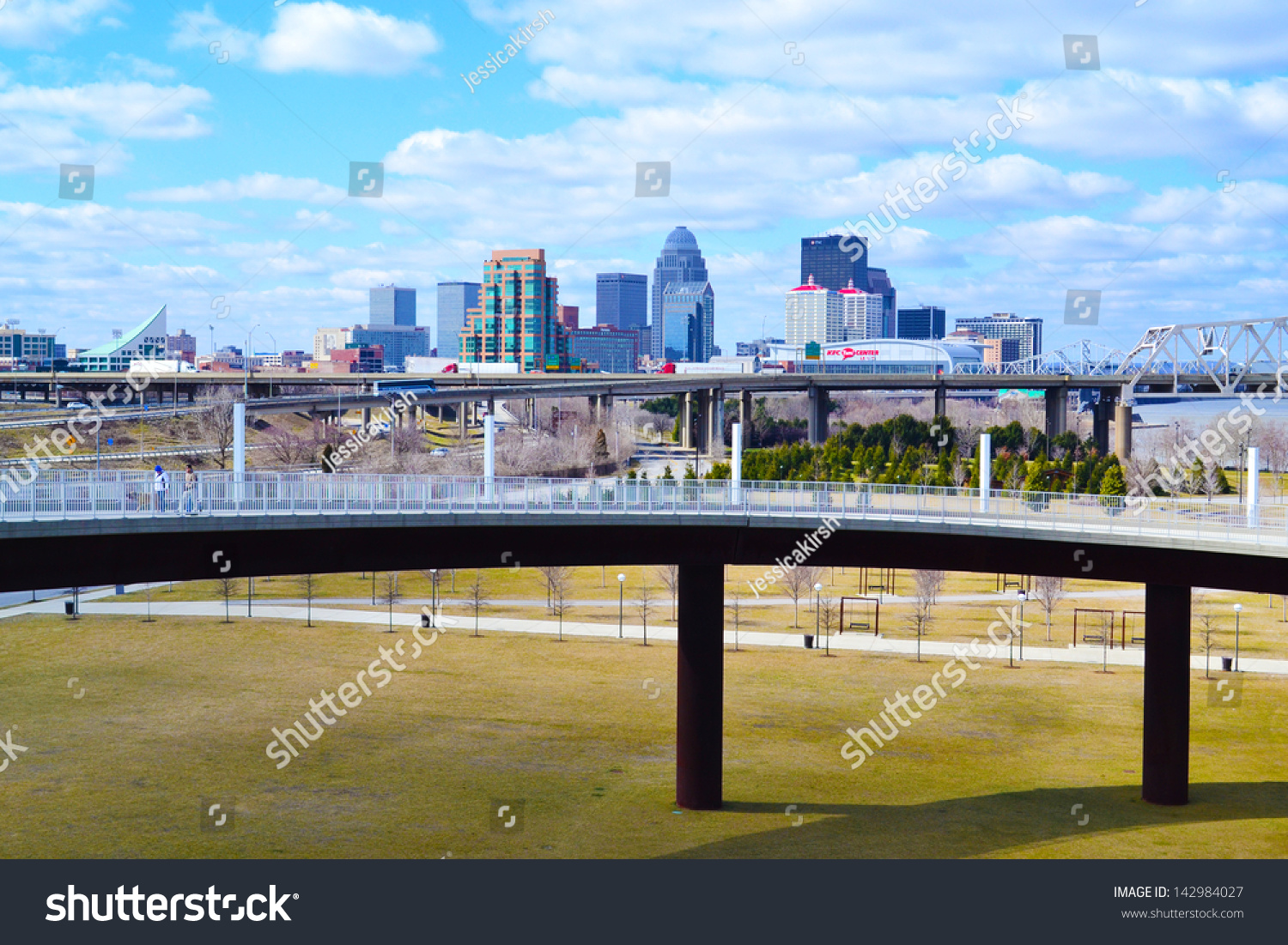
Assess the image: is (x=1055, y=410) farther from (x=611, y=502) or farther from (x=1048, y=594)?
(x=611, y=502)

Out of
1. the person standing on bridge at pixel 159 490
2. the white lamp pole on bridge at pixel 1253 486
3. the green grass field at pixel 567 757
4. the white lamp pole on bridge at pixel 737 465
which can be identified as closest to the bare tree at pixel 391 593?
the green grass field at pixel 567 757

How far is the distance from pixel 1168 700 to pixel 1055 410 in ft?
314

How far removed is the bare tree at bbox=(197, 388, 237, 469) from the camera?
7506 cm

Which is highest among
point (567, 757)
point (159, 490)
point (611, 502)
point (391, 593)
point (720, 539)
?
point (159, 490)

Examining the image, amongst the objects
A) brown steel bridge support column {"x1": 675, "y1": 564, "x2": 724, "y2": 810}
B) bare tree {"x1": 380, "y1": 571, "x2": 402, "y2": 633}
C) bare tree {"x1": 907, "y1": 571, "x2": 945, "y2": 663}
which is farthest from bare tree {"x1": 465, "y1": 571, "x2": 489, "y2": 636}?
brown steel bridge support column {"x1": 675, "y1": 564, "x2": 724, "y2": 810}

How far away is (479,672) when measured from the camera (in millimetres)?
46500

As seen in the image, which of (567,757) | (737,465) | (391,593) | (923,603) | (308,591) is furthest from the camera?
(308,591)

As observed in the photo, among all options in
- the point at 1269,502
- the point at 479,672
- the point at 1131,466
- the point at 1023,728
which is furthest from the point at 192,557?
the point at 1131,466

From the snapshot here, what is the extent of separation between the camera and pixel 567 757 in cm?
3569

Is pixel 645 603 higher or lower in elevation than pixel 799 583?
lower

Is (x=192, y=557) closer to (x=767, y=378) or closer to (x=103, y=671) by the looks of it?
(x=103, y=671)

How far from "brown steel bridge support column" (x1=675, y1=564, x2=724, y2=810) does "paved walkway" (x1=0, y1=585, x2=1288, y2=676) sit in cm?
1891

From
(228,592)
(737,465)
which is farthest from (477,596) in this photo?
(737,465)

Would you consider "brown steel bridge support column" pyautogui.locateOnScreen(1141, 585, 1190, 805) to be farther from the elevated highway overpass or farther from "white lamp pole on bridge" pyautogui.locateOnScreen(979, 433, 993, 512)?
"white lamp pole on bridge" pyautogui.locateOnScreen(979, 433, 993, 512)
